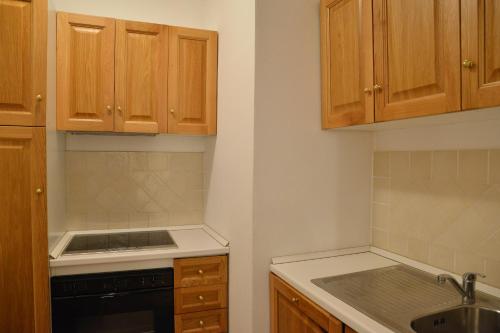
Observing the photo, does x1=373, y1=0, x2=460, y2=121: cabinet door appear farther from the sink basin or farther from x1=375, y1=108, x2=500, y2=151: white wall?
the sink basin

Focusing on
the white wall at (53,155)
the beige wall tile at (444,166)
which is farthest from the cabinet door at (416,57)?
the white wall at (53,155)

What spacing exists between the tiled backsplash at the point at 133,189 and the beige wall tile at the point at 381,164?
1250mm

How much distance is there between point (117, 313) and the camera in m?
1.76

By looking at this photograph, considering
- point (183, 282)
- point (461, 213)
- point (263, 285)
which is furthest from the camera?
point (183, 282)

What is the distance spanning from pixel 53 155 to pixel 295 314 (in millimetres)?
1505

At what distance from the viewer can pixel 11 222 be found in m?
1.63

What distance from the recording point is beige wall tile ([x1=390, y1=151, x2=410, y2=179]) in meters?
1.63

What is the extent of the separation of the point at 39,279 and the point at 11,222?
0.31 meters

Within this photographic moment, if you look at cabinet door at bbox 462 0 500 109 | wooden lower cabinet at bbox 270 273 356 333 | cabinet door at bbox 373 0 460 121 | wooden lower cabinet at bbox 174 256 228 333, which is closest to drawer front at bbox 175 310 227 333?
wooden lower cabinet at bbox 174 256 228 333

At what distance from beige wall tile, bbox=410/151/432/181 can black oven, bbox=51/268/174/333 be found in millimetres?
1346

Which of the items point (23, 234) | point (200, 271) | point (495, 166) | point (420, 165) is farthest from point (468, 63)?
point (23, 234)

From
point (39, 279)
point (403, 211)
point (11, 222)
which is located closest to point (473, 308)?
point (403, 211)

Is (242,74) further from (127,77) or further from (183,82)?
(127,77)

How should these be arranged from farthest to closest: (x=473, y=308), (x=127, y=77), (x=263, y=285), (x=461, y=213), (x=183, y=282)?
(x=127, y=77) → (x=183, y=282) → (x=263, y=285) → (x=461, y=213) → (x=473, y=308)
